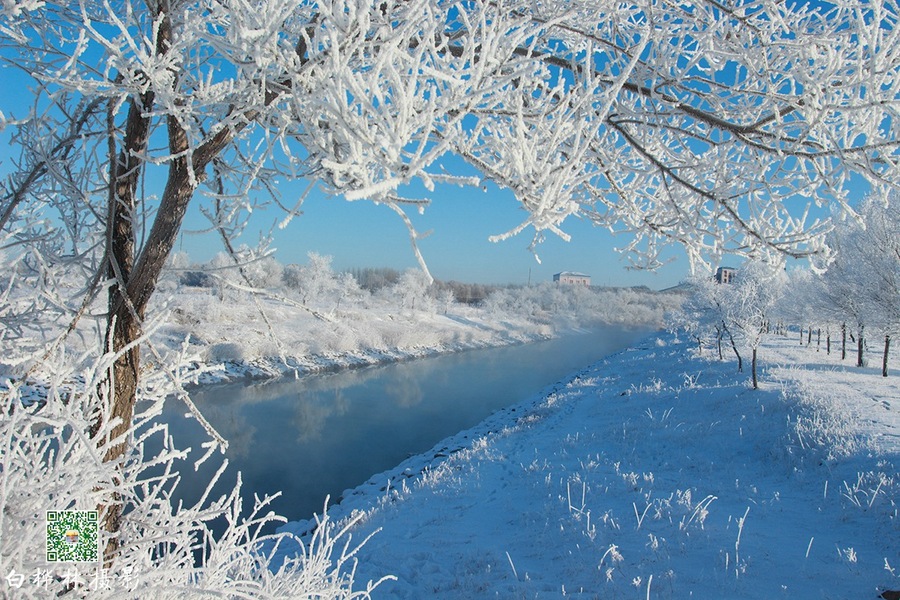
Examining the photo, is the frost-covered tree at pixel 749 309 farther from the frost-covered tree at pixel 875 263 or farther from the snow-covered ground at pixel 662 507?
the snow-covered ground at pixel 662 507

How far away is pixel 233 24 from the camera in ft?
4.29

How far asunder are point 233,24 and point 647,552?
23.9 ft

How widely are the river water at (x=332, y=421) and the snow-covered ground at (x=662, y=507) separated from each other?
1567 mm

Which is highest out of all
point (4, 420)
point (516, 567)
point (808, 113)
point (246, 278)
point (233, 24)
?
point (808, 113)

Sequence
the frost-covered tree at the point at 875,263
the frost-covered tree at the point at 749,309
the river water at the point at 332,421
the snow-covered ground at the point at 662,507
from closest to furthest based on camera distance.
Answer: the snow-covered ground at the point at 662,507 → the river water at the point at 332,421 → the frost-covered tree at the point at 875,263 → the frost-covered tree at the point at 749,309

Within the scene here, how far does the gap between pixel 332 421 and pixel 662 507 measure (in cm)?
1284

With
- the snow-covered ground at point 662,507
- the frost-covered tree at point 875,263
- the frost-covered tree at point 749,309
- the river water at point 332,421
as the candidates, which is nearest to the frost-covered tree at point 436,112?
the snow-covered ground at point 662,507

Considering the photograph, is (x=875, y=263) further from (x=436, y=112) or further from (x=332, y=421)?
(x=436, y=112)

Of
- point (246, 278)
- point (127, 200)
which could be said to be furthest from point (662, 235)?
point (127, 200)

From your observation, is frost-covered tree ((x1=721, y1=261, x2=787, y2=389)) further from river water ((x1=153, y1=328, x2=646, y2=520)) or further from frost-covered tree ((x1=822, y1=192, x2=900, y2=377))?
river water ((x1=153, y1=328, x2=646, y2=520))

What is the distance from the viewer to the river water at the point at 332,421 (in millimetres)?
12344

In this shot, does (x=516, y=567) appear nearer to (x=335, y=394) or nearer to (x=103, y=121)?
(x=103, y=121)

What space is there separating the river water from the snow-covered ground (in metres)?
1.57

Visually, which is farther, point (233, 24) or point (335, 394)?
point (335, 394)
